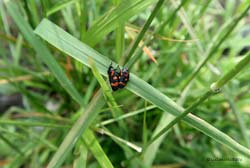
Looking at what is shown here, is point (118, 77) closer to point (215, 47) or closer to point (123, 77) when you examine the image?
point (123, 77)

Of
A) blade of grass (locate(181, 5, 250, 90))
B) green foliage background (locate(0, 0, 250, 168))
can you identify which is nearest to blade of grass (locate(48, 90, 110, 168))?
green foliage background (locate(0, 0, 250, 168))

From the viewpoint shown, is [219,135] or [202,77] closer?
[219,135]

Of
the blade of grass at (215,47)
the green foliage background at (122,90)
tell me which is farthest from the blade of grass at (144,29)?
the blade of grass at (215,47)

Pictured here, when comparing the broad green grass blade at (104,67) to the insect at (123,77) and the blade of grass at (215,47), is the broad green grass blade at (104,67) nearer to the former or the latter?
the insect at (123,77)

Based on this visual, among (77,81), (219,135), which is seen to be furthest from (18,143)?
(219,135)

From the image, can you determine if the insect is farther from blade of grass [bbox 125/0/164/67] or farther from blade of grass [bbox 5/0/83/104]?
blade of grass [bbox 5/0/83/104]

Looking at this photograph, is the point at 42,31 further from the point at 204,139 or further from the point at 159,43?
the point at 204,139
